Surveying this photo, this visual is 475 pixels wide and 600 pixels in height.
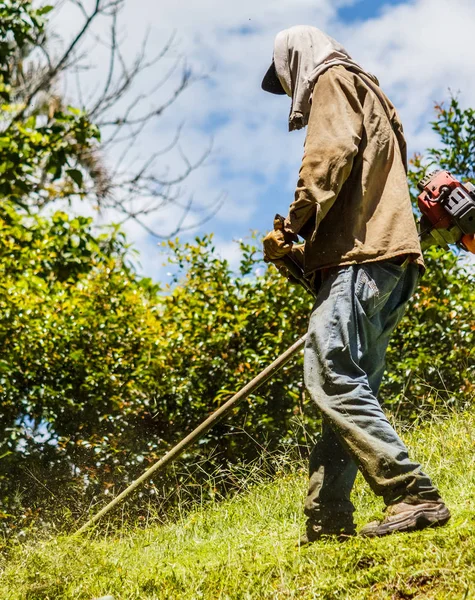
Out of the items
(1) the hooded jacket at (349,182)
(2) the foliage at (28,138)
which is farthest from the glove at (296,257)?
(2) the foliage at (28,138)

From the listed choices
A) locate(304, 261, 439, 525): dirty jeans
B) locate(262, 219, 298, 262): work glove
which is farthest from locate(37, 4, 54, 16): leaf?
locate(304, 261, 439, 525): dirty jeans

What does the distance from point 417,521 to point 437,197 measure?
1.30 meters

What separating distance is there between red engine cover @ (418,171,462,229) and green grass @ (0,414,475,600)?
115 cm

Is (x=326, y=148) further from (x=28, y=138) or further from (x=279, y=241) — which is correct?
(x=28, y=138)

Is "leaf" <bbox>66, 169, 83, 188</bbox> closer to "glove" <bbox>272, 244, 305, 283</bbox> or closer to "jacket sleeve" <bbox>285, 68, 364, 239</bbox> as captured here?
"glove" <bbox>272, 244, 305, 283</bbox>

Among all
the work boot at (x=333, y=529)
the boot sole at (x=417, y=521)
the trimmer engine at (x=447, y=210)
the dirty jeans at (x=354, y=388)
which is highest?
the trimmer engine at (x=447, y=210)

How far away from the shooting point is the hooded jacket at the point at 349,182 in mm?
2920

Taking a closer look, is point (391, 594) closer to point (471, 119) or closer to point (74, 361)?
point (74, 361)

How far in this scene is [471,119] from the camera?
652 cm

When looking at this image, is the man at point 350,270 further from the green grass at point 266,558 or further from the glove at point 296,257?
the green grass at point 266,558

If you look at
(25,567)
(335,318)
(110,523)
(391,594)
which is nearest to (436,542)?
(391,594)

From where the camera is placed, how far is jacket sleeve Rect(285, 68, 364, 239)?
2.90m

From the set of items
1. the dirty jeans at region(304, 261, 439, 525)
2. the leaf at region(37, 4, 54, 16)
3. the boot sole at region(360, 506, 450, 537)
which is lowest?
the boot sole at region(360, 506, 450, 537)

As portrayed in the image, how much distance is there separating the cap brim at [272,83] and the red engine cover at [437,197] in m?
0.88
